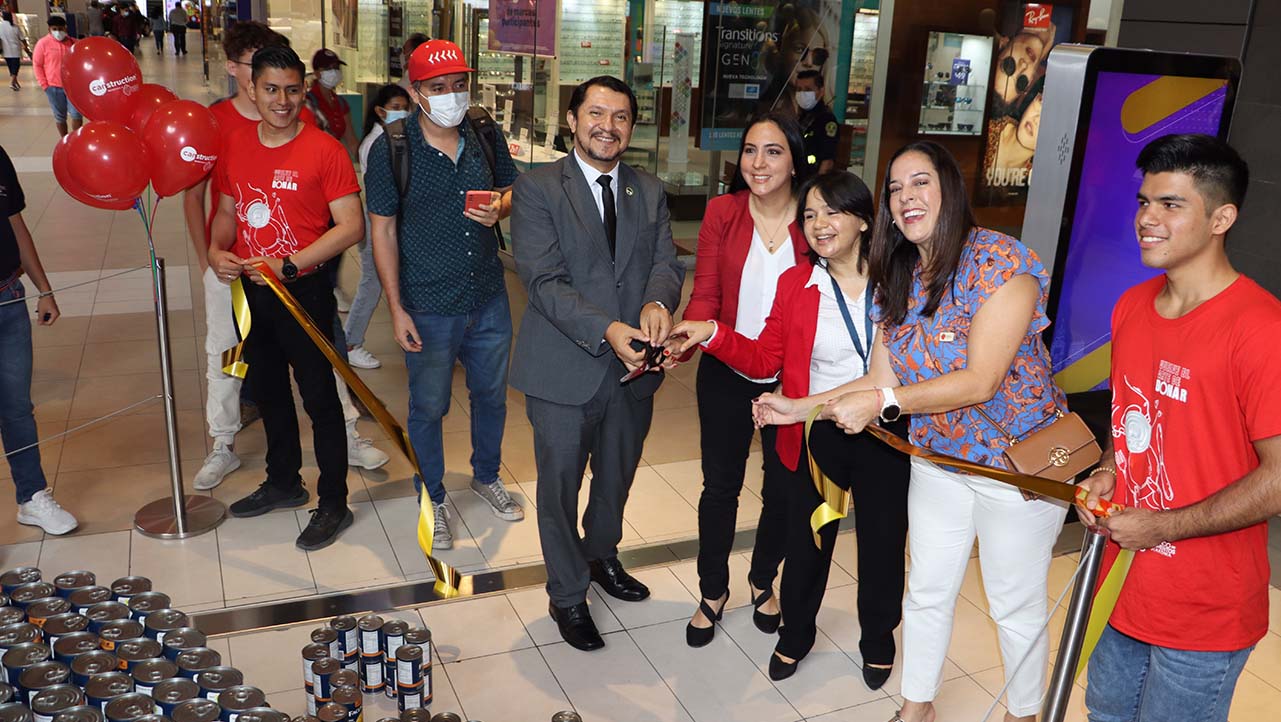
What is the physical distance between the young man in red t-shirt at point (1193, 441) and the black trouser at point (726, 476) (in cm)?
118

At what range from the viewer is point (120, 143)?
3.58 m

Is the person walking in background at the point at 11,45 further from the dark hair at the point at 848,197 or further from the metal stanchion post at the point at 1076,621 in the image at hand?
the metal stanchion post at the point at 1076,621

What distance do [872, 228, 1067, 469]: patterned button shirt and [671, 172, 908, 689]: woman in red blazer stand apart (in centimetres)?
18

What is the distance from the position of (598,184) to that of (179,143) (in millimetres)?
1595

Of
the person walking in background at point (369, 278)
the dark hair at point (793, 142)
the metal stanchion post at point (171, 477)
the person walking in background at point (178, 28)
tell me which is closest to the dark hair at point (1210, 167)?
the dark hair at point (793, 142)

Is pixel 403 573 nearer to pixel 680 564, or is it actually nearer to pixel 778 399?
pixel 680 564

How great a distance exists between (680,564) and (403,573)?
103cm

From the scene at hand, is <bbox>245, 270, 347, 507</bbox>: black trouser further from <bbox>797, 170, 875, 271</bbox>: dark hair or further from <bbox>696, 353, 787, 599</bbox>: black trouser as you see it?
<bbox>797, 170, 875, 271</bbox>: dark hair

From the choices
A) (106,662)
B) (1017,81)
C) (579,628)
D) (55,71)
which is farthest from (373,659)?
(55,71)

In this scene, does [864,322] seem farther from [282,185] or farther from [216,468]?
[216,468]

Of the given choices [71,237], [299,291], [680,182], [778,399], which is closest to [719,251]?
[778,399]

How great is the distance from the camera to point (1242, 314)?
6.31 ft

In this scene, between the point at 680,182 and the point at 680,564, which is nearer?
the point at 680,564

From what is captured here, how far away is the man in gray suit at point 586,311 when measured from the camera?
9.99 feet
